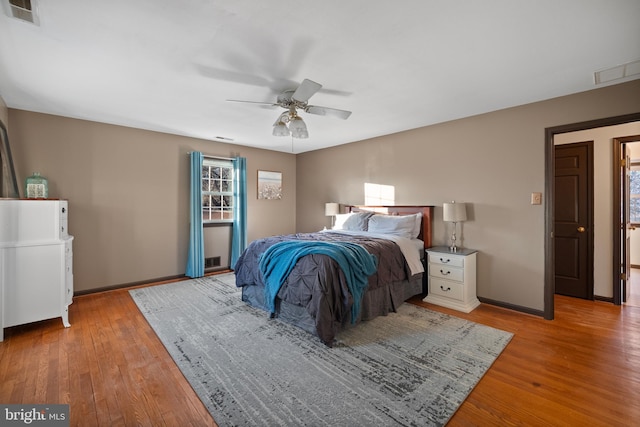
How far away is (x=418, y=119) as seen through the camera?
3.92 m

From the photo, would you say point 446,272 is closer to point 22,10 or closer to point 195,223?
point 195,223

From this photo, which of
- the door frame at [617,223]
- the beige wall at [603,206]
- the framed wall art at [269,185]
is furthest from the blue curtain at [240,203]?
the door frame at [617,223]

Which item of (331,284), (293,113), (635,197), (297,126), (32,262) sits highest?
(293,113)

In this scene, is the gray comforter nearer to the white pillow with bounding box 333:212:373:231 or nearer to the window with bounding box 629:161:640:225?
the white pillow with bounding box 333:212:373:231

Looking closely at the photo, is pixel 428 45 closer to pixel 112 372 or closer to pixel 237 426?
pixel 237 426

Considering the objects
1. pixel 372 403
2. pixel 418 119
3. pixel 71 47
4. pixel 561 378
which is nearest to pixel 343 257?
pixel 372 403

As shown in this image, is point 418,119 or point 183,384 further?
point 418,119

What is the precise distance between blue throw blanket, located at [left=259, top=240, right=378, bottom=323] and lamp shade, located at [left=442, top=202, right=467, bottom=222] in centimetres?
128

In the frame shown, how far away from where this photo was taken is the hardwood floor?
173 centimetres

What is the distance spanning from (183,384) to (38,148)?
3776 mm

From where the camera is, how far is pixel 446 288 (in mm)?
3572

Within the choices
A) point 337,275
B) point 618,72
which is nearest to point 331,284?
point 337,275

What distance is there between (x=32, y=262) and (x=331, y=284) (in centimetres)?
299

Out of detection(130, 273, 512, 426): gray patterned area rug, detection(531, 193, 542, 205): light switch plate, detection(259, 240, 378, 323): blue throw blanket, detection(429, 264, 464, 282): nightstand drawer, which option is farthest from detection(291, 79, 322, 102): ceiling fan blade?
detection(531, 193, 542, 205): light switch plate
